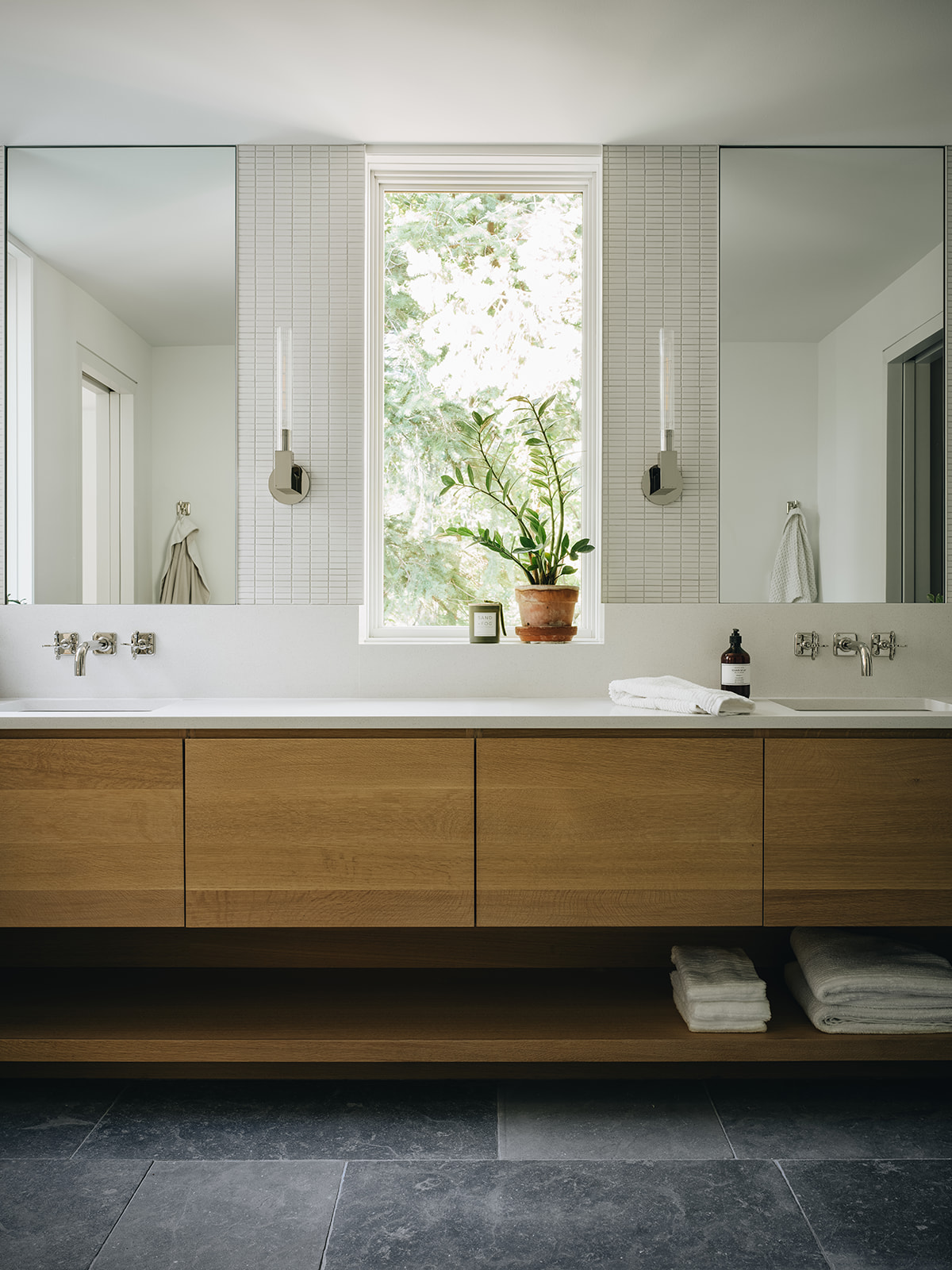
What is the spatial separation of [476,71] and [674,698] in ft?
5.36

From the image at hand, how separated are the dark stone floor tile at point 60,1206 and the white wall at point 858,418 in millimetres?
2337

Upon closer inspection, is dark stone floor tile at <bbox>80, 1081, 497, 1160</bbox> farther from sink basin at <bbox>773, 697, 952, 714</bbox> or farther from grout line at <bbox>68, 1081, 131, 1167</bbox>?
sink basin at <bbox>773, 697, 952, 714</bbox>

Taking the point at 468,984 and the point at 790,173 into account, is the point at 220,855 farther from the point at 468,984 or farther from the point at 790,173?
the point at 790,173

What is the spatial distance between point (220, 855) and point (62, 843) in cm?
36

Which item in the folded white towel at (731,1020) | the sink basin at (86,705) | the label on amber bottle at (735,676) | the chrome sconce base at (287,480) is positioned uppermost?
the chrome sconce base at (287,480)

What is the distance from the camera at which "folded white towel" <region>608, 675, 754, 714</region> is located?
2018 millimetres

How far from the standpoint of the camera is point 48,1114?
6.36 ft

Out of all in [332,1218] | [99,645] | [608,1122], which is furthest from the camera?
[99,645]

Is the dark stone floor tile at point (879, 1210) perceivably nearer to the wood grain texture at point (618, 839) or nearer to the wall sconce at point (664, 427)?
the wood grain texture at point (618, 839)

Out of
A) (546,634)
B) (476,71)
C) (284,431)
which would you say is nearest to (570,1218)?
(546,634)

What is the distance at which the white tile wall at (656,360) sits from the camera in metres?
2.52

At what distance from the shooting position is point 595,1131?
1863mm

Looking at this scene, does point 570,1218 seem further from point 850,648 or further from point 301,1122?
point 850,648

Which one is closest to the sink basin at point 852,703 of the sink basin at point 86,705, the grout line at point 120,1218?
the sink basin at point 86,705
